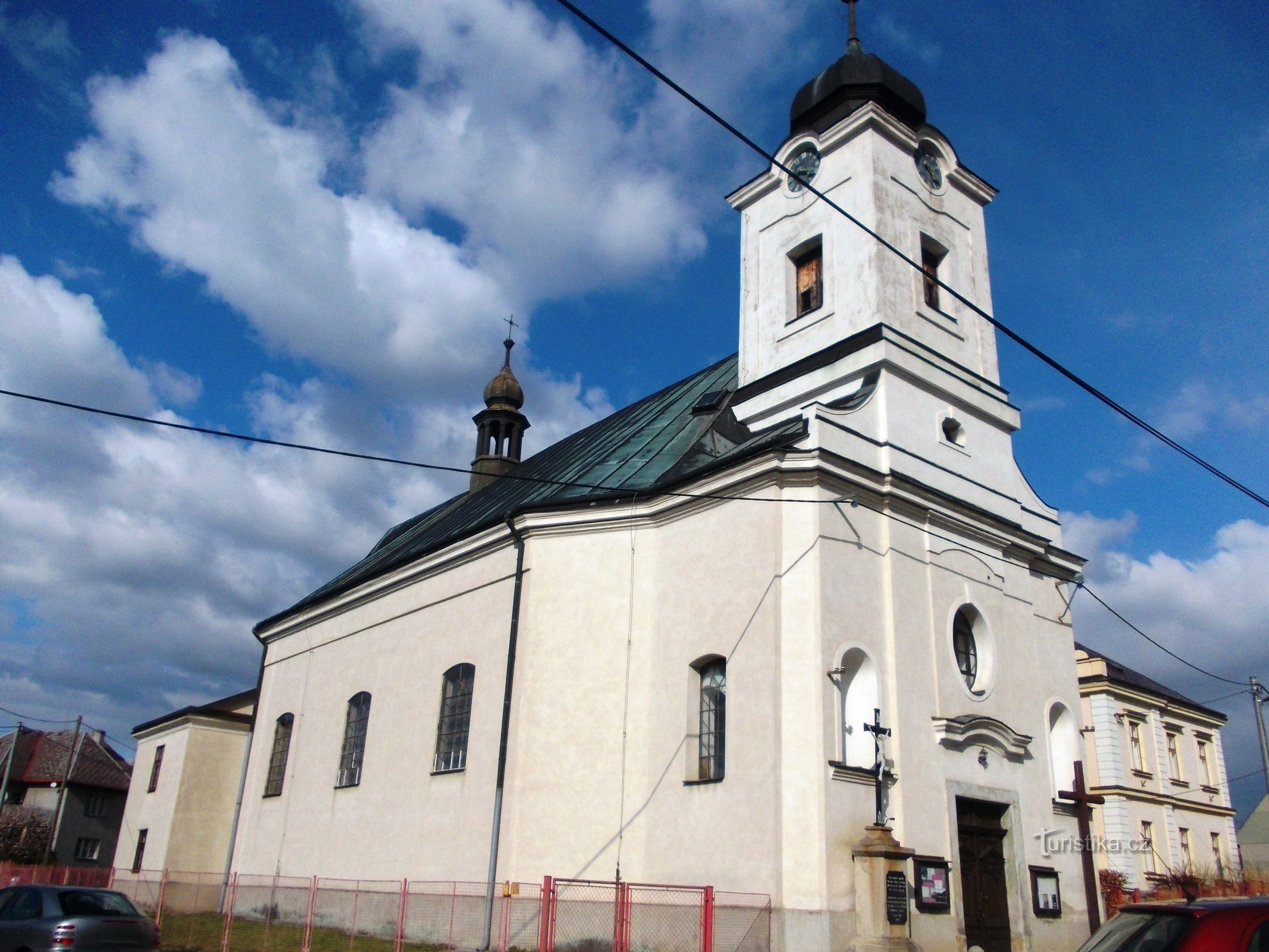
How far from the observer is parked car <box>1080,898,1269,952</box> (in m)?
5.06

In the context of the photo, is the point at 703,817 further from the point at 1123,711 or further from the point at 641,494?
the point at 1123,711

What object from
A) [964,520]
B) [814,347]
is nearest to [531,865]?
[964,520]

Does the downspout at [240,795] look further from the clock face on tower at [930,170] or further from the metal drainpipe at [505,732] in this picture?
the clock face on tower at [930,170]

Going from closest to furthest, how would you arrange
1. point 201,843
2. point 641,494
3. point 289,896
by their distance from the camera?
point 641,494
point 289,896
point 201,843

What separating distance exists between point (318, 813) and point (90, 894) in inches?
425

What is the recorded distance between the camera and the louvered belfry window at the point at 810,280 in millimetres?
19328

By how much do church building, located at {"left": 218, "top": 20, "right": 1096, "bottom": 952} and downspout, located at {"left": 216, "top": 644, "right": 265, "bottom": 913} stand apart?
13.7 feet

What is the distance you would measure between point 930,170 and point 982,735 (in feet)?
36.3

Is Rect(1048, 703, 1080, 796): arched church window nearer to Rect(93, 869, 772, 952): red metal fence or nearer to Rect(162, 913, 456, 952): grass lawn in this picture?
Rect(93, 869, 772, 952): red metal fence

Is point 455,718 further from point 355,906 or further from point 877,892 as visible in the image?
point 877,892

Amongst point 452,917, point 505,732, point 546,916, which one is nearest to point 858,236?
point 505,732

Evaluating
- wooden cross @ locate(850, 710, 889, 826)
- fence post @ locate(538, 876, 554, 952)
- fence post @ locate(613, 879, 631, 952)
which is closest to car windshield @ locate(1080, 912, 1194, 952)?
wooden cross @ locate(850, 710, 889, 826)

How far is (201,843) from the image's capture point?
28.7 metres

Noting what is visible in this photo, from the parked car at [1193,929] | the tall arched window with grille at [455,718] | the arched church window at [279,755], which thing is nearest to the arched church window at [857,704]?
the tall arched window with grille at [455,718]
